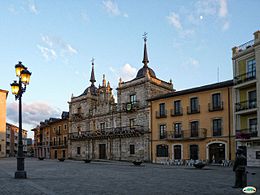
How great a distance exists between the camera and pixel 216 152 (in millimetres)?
33344

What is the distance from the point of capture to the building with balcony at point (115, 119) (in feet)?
138

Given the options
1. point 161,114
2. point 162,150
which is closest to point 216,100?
point 161,114

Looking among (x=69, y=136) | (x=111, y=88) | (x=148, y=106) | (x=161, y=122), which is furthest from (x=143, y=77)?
(x=69, y=136)

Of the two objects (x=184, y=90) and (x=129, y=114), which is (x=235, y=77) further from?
(x=129, y=114)

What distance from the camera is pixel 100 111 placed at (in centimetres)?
5050

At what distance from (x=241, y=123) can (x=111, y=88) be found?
28.5 metres

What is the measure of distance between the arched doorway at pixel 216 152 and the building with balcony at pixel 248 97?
7.66 feet

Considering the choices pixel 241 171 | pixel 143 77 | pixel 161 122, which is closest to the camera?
pixel 241 171

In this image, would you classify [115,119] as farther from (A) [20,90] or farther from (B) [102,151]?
(A) [20,90]

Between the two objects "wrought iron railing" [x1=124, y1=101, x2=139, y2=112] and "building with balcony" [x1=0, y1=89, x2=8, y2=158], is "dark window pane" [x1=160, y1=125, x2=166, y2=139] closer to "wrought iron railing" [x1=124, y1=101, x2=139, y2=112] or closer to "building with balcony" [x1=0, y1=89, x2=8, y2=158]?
"wrought iron railing" [x1=124, y1=101, x2=139, y2=112]

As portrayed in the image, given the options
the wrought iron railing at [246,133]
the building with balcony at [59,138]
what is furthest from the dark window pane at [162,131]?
the building with balcony at [59,138]

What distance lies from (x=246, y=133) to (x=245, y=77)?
5.28 metres

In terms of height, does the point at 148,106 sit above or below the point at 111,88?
below

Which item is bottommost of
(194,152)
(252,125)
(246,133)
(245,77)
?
(194,152)
